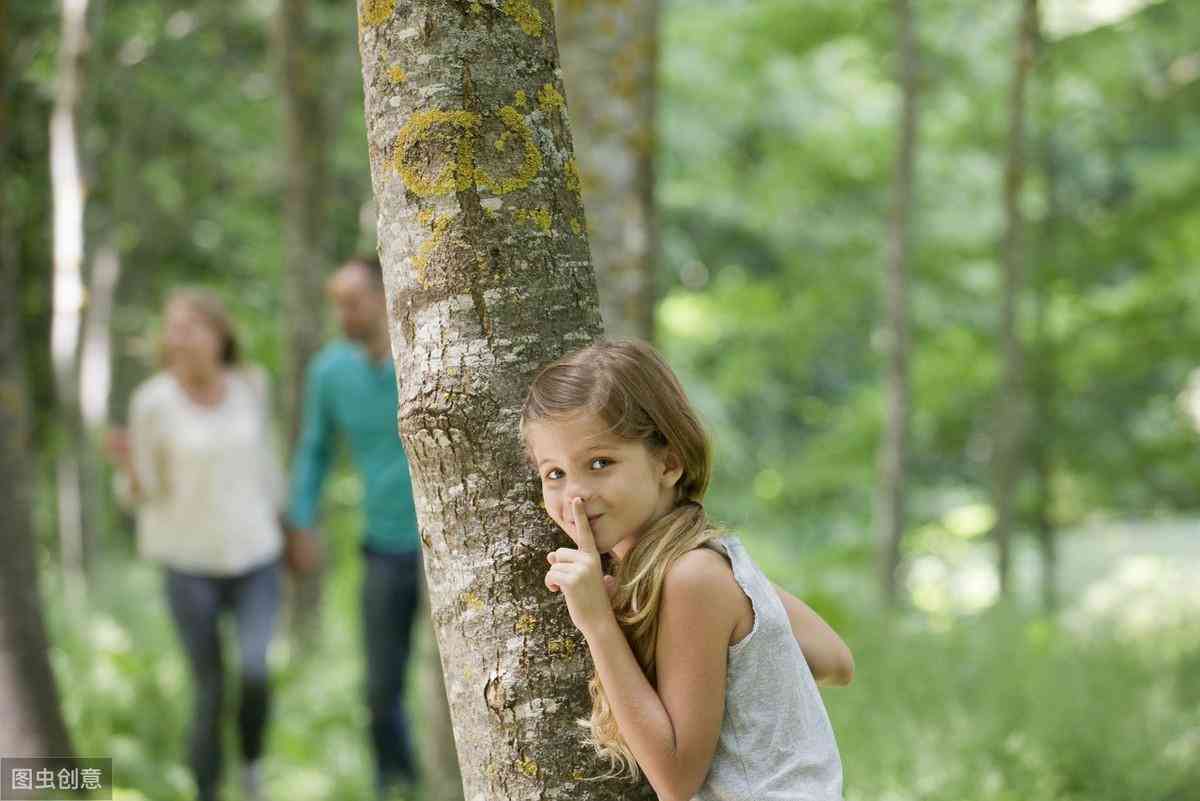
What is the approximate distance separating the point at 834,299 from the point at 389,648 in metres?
10.3

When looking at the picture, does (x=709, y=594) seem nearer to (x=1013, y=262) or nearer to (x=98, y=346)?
(x=1013, y=262)

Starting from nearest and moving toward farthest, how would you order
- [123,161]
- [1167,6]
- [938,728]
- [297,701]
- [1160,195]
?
[938,728]
[297,701]
[1167,6]
[1160,195]
[123,161]

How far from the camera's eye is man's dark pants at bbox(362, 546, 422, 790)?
546 centimetres

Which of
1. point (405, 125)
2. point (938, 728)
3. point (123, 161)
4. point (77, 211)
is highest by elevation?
point (123, 161)

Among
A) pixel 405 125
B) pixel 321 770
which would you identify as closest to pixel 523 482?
pixel 405 125

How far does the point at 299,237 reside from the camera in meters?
9.59

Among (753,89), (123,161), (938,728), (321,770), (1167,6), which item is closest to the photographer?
(938,728)

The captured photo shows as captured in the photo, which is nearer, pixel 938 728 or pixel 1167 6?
pixel 938 728

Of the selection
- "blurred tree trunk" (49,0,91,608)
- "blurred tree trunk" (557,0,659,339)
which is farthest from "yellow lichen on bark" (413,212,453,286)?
"blurred tree trunk" (49,0,91,608)

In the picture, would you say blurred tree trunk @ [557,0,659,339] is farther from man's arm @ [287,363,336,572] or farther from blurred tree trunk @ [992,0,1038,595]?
blurred tree trunk @ [992,0,1038,595]

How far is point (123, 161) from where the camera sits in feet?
41.7

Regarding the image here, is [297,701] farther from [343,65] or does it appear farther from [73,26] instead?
[343,65]

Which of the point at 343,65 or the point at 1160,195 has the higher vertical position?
the point at 343,65

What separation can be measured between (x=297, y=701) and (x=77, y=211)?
3392mm
